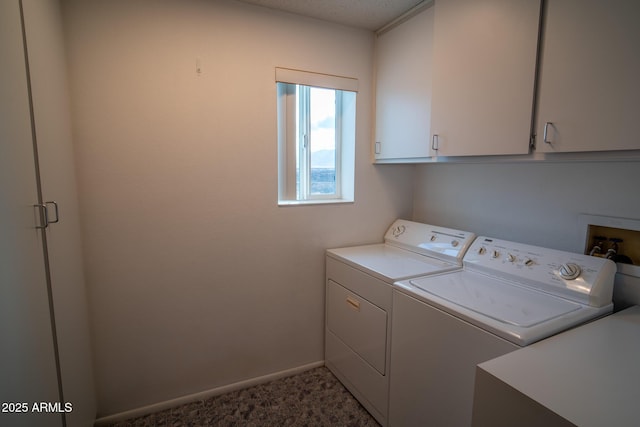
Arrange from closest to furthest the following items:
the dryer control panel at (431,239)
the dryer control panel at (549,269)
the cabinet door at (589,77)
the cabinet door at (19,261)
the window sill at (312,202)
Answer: the cabinet door at (19,261) → the cabinet door at (589,77) → the dryer control panel at (549,269) → the dryer control panel at (431,239) → the window sill at (312,202)

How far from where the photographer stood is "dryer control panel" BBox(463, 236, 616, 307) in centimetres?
129

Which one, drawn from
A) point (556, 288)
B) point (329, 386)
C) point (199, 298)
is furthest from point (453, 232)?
point (199, 298)

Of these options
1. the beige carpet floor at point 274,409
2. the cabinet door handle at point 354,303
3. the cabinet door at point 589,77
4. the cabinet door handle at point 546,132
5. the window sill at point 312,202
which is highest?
the cabinet door at point 589,77

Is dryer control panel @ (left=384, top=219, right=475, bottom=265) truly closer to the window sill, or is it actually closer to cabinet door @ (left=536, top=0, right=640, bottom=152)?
the window sill

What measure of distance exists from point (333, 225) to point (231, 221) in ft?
2.31

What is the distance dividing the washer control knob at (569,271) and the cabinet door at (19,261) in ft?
6.43

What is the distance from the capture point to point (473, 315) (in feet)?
3.95

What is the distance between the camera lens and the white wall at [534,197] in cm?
142

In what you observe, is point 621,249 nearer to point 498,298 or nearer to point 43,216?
point 498,298

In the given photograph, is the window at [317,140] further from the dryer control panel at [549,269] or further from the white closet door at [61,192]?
the white closet door at [61,192]

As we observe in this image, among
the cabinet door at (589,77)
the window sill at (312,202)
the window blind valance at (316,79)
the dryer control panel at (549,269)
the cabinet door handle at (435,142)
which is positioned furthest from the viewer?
the window sill at (312,202)

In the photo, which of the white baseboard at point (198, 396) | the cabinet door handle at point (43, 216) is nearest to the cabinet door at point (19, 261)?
the cabinet door handle at point (43, 216)

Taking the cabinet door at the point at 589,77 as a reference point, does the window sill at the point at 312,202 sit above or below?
below

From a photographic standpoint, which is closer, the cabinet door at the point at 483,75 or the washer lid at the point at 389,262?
the cabinet door at the point at 483,75
